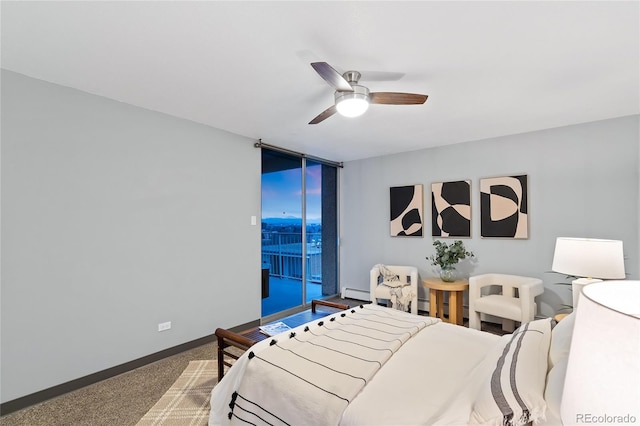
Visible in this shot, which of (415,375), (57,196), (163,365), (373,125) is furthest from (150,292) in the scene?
(373,125)

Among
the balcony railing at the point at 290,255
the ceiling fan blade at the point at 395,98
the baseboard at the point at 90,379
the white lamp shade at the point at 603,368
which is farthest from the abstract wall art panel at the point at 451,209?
the white lamp shade at the point at 603,368

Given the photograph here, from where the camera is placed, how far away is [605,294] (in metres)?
0.78

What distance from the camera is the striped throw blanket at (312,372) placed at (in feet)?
4.75

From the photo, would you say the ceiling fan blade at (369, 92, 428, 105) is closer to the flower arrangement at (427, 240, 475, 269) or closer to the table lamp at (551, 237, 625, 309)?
the table lamp at (551, 237, 625, 309)

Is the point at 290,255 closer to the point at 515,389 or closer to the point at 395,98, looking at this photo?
the point at 395,98

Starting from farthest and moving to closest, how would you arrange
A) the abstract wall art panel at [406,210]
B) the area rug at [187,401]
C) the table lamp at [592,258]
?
the abstract wall art panel at [406,210], the table lamp at [592,258], the area rug at [187,401]

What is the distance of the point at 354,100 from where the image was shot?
227cm

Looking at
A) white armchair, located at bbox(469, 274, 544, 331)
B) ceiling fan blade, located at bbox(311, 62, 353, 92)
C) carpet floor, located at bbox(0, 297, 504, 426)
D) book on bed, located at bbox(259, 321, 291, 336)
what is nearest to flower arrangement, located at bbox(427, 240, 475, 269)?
white armchair, located at bbox(469, 274, 544, 331)

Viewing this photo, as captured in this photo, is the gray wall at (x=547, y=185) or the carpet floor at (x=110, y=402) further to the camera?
the gray wall at (x=547, y=185)

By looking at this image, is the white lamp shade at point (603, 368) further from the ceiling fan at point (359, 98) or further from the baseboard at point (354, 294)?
the baseboard at point (354, 294)

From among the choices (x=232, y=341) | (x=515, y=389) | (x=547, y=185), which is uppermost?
(x=547, y=185)

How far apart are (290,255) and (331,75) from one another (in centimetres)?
330

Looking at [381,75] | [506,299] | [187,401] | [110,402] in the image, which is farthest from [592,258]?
[110,402]

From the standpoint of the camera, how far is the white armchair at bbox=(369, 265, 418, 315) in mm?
4203
